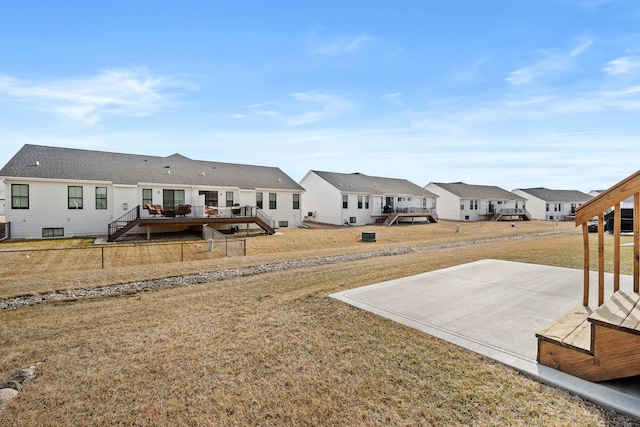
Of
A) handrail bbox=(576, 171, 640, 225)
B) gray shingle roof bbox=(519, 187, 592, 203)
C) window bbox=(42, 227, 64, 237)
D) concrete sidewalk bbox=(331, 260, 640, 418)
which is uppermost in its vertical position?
gray shingle roof bbox=(519, 187, 592, 203)

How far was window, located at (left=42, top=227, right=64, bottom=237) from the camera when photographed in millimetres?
18828

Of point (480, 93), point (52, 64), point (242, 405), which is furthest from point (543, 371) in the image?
point (52, 64)

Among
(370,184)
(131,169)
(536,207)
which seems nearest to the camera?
(131,169)

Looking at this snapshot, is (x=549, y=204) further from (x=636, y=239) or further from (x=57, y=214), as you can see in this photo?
(x=57, y=214)

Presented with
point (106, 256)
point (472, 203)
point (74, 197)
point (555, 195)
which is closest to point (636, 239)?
point (106, 256)

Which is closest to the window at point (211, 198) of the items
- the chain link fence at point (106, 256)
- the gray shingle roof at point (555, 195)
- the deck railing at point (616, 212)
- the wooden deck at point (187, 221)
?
the wooden deck at point (187, 221)

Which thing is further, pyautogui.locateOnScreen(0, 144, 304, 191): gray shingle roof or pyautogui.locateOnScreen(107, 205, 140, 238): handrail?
pyautogui.locateOnScreen(107, 205, 140, 238): handrail

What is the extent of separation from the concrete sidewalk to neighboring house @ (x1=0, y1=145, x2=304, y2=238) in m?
17.1

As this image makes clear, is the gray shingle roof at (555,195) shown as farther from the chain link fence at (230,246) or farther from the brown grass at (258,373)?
the brown grass at (258,373)

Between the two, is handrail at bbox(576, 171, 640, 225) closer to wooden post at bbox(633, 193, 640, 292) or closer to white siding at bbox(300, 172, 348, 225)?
wooden post at bbox(633, 193, 640, 292)

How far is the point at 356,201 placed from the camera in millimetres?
34312

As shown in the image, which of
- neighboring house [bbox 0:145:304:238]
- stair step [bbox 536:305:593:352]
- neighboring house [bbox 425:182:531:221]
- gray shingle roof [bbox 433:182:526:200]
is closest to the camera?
stair step [bbox 536:305:593:352]

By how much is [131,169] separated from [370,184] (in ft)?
83.3

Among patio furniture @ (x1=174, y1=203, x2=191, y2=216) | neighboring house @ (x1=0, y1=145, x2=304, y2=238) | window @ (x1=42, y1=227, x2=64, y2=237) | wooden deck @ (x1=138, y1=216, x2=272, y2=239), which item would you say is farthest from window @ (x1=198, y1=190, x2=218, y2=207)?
window @ (x1=42, y1=227, x2=64, y2=237)
